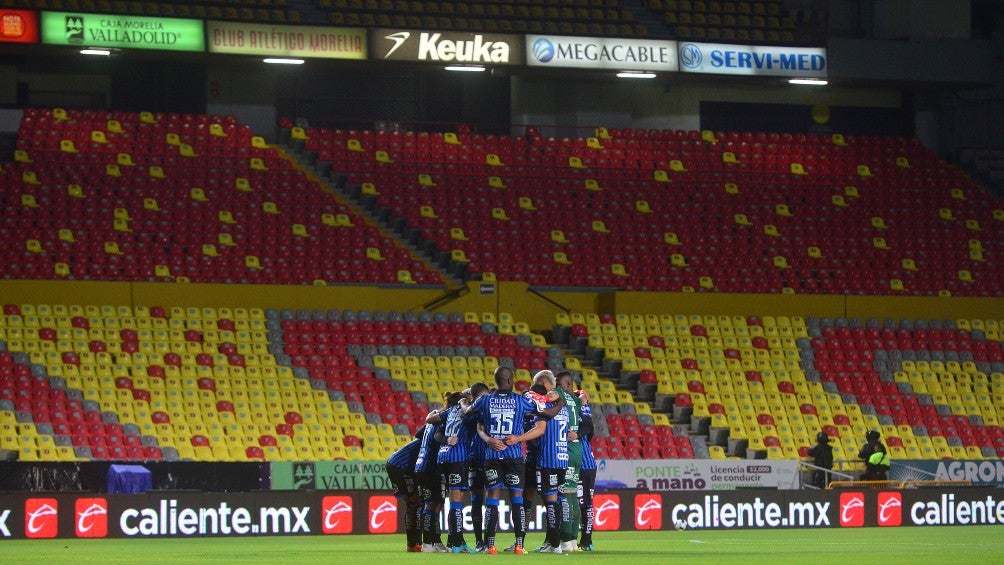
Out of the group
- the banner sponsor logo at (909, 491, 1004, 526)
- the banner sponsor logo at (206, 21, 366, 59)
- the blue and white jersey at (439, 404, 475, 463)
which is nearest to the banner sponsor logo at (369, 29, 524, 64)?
the banner sponsor logo at (206, 21, 366, 59)

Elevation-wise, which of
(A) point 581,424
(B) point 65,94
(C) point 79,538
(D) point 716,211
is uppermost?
(B) point 65,94

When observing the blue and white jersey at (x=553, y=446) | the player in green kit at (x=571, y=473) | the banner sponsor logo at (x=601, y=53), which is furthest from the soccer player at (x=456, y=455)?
the banner sponsor logo at (x=601, y=53)

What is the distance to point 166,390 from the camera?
2561 centimetres

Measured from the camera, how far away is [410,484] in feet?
53.9

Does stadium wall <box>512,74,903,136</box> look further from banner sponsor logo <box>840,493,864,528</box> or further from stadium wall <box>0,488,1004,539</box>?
stadium wall <box>0,488,1004,539</box>

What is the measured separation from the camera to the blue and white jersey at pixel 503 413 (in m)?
15.2

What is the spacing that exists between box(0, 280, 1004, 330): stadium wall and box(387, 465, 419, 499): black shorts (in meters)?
12.7

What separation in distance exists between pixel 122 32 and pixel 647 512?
14.2 m

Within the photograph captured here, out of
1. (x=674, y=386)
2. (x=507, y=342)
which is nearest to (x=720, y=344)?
(x=674, y=386)

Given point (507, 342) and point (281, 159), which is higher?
point (281, 159)

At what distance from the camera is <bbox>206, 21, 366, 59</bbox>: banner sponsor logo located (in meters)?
30.8

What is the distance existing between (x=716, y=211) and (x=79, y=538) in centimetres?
1745

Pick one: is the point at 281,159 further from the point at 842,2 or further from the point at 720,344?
the point at 842,2

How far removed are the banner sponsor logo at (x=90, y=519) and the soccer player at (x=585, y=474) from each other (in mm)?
5775
